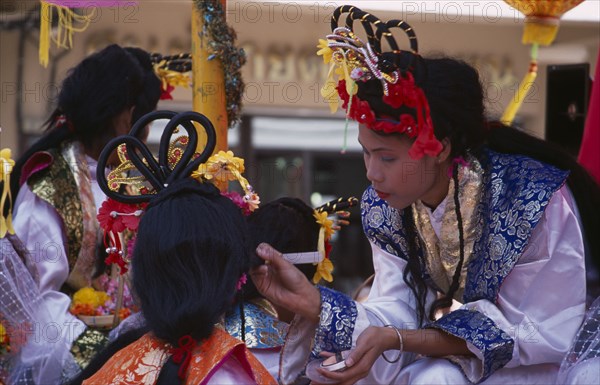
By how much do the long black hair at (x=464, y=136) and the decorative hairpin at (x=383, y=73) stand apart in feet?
0.11

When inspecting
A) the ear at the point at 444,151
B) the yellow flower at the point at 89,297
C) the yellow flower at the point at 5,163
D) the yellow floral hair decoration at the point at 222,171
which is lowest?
the yellow flower at the point at 89,297

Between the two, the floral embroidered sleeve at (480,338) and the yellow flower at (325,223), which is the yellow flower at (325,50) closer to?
the yellow flower at (325,223)

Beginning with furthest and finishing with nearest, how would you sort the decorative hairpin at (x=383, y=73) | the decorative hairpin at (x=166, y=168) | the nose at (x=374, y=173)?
the nose at (x=374, y=173), the decorative hairpin at (x=383, y=73), the decorative hairpin at (x=166, y=168)

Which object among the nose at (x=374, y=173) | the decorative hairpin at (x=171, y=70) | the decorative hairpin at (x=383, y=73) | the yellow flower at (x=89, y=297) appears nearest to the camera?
the decorative hairpin at (x=383, y=73)

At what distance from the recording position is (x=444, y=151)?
2730 mm

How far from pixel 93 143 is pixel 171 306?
65.9 inches

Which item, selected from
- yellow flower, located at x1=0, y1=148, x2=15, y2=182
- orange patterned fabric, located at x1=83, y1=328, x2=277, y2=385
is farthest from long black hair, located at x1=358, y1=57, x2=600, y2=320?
yellow flower, located at x1=0, y1=148, x2=15, y2=182

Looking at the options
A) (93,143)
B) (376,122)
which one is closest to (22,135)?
(93,143)

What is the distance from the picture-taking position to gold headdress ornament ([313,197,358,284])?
2.83m

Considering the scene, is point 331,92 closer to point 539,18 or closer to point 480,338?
point 480,338

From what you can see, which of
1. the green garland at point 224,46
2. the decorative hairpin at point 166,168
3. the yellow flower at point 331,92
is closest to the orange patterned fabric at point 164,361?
the decorative hairpin at point 166,168

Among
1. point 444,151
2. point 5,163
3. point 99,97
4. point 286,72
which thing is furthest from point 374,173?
point 286,72

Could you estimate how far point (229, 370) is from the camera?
2111 mm

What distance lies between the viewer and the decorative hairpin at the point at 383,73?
2541mm
